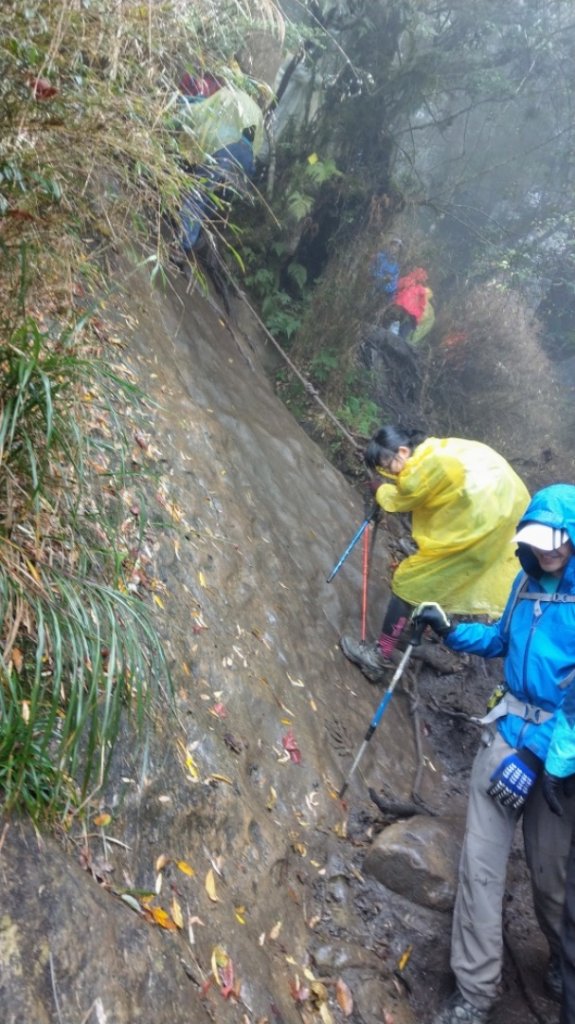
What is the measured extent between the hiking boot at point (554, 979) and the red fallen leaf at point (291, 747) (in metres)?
1.65

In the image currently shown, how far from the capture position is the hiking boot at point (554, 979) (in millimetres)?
4160

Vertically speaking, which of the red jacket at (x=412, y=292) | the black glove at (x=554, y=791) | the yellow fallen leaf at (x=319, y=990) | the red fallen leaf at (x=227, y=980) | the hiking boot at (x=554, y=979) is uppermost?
the red jacket at (x=412, y=292)

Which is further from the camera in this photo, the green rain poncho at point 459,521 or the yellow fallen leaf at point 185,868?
the green rain poncho at point 459,521

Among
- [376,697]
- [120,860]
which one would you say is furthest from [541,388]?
[120,860]

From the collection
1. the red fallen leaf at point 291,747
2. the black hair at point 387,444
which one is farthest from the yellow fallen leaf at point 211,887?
the black hair at point 387,444

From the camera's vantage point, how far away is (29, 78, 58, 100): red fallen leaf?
293 centimetres

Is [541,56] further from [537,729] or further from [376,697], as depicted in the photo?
[537,729]

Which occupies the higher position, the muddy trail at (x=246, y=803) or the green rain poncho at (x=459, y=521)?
the green rain poncho at (x=459, y=521)

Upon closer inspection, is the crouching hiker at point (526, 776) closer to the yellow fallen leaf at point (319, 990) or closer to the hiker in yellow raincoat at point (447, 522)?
the yellow fallen leaf at point (319, 990)

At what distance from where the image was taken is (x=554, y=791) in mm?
3643

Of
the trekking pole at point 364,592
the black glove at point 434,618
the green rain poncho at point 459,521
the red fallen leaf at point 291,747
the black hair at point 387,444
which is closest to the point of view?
the red fallen leaf at point 291,747

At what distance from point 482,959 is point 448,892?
0.56 metres

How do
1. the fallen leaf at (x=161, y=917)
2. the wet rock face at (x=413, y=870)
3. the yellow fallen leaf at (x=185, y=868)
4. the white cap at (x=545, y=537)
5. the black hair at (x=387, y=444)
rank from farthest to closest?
the black hair at (x=387, y=444)
the wet rock face at (x=413, y=870)
the white cap at (x=545, y=537)
the yellow fallen leaf at (x=185, y=868)
the fallen leaf at (x=161, y=917)

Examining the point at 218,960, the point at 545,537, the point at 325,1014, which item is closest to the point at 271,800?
the point at 325,1014
